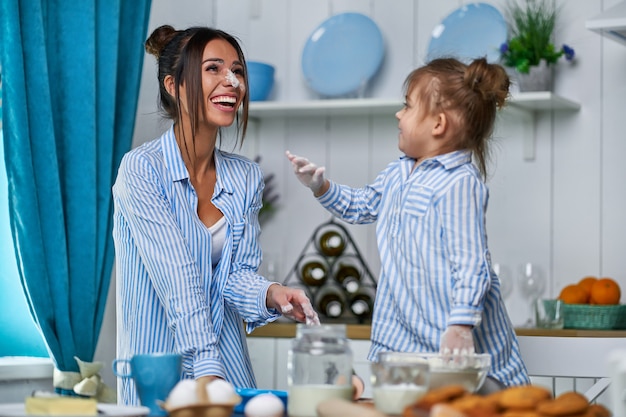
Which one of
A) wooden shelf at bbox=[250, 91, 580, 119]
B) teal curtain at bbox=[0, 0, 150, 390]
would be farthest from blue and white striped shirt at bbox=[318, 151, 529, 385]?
wooden shelf at bbox=[250, 91, 580, 119]

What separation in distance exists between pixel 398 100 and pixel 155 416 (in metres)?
2.50

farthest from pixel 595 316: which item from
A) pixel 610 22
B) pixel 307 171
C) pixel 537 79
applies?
pixel 307 171

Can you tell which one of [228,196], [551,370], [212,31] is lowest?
[551,370]

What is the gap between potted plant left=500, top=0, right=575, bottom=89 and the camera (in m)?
3.57

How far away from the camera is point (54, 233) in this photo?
3.00 metres

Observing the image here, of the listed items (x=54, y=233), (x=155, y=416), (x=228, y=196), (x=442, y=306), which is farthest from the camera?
(x=54, y=233)

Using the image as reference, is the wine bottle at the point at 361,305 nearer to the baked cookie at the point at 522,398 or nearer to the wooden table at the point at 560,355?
the wooden table at the point at 560,355

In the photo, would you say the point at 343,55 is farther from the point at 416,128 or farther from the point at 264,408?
the point at 264,408

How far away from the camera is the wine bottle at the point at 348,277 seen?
3785 millimetres

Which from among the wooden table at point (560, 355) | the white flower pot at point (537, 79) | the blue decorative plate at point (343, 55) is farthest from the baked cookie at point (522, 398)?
the blue decorative plate at point (343, 55)

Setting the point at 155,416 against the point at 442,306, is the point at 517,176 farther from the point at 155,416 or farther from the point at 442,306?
the point at 155,416

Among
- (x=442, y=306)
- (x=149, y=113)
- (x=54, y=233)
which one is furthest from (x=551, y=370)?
(x=149, y=113)

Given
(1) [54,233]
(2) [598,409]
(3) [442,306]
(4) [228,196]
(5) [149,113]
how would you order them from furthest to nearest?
(5) [149,113] → (1) [54,233] → (4) [228,196] → (3) [442,306] → (2) [598,409]

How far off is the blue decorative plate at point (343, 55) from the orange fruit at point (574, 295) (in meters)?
1.12
